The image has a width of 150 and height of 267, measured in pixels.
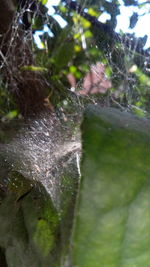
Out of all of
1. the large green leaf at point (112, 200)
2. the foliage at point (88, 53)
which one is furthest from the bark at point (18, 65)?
the large green leaf at point (112, 200)

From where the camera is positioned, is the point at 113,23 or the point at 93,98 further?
the point at 113,23

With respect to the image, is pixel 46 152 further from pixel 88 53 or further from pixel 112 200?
pixel 112 200

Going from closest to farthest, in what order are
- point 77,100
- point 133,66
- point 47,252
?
point 47,252
point 77,100
point 133,66

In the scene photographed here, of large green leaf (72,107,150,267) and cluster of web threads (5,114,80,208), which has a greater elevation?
large green leaf (72,107,150,267)

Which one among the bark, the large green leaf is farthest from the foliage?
the large green leaf

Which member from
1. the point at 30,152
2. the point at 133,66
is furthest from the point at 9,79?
the point at 133,66

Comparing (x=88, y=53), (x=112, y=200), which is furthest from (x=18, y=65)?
(x=112, y=200)

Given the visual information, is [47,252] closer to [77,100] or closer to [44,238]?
[44,238]

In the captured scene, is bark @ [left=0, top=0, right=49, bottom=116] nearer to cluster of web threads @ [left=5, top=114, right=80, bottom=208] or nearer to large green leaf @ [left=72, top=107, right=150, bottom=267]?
cluster of web threads @ [left=5, top=114, right=80, bottom=208]
